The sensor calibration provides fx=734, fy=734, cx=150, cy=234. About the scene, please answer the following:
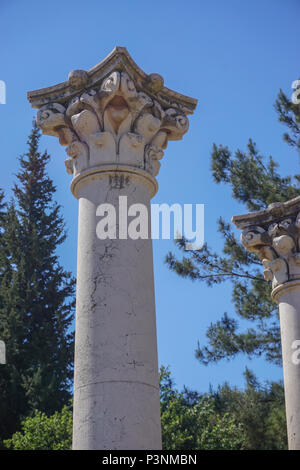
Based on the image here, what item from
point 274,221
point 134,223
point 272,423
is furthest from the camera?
point 272,423

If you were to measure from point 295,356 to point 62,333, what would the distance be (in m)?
53.8

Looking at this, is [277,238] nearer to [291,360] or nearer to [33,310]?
[291,360]

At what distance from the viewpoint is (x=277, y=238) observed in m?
20.8

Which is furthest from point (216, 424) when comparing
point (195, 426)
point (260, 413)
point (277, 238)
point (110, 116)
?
point (110, 116)

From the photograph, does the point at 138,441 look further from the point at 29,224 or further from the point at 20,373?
the point at 29,224

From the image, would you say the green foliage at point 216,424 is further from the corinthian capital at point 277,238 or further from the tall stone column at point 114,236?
the tall stone column at point 114,236

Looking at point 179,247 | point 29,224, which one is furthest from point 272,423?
point 29,224

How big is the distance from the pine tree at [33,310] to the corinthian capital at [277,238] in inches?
1721

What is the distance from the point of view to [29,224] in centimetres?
8056

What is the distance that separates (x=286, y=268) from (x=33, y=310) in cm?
5466

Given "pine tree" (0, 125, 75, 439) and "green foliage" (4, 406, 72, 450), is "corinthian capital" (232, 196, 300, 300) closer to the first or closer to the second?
"green foliage" (4, 406, 72, 450)

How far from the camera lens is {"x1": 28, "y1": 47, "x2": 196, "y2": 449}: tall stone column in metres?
12.6

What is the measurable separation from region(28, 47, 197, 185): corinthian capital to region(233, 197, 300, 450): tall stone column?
19.1 ft
